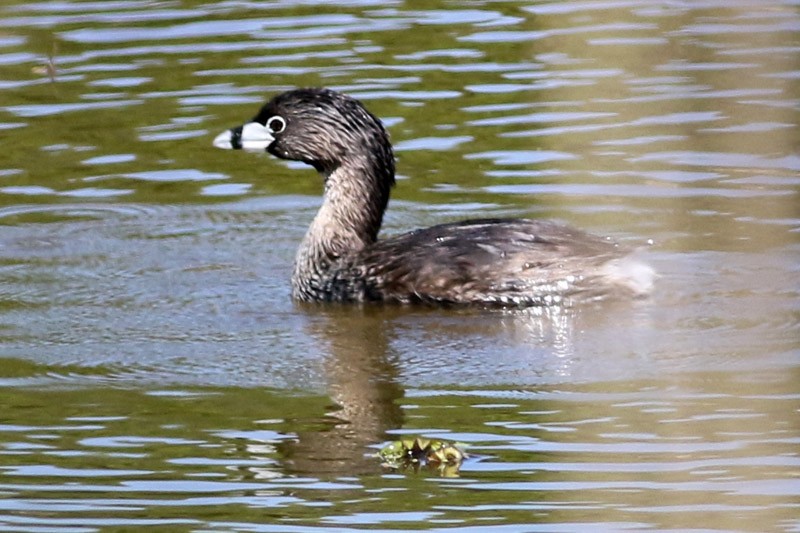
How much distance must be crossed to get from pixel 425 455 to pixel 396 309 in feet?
10.1

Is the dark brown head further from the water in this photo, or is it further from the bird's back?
the bird's back

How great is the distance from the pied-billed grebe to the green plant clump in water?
271 centimetres

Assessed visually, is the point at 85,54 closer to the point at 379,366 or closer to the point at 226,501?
the point at 379,366

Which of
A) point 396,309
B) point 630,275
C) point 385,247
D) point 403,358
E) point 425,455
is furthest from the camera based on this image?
point 385,247

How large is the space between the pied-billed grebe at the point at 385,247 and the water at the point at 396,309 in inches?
6.0

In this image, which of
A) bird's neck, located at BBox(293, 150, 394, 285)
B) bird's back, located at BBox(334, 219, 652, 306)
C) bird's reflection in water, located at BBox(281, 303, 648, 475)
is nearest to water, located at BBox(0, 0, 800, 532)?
bird's reflection in water, located at BBox(281, 303, 648, 475)

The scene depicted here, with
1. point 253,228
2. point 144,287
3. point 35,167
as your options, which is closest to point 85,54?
point 35,167

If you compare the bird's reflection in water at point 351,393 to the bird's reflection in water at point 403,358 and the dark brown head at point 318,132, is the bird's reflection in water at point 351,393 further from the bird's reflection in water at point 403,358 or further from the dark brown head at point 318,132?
the dark brown head at point 318,132

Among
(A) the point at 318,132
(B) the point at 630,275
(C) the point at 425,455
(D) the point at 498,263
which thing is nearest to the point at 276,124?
(A) the point at 318,132

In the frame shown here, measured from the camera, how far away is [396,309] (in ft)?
33.5

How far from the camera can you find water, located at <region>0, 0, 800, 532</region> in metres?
6.56

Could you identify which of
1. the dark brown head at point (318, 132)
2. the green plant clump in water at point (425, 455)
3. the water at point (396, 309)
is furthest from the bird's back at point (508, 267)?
the green plant clump in water at point (425, 455)

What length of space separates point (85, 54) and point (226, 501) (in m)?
9.10

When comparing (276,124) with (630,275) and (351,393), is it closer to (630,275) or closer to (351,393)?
(630,275)
